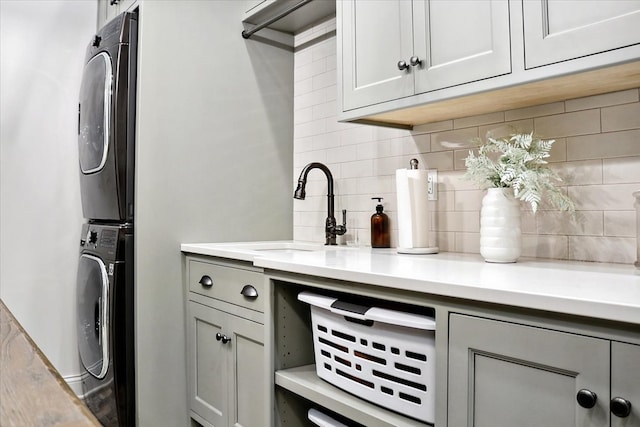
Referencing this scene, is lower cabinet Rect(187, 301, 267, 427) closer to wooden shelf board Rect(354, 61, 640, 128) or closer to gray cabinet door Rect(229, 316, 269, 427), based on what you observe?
gray cabinet door Rect(229, 316, 269, 427)

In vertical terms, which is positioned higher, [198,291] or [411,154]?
[411,154]

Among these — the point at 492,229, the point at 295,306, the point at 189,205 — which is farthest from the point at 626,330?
the point at 189,205

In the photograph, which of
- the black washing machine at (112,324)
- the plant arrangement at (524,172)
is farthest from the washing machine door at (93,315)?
the plant arrangement at (524,172)

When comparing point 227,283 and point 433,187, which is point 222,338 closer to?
point 227,283

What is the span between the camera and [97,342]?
2.50 metres

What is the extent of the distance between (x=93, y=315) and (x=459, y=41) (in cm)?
214

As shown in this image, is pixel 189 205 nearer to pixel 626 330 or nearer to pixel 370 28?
pixel 370 28

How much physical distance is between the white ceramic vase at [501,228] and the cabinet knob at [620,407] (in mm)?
664

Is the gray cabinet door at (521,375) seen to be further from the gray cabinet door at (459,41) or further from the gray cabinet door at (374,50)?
the gray cabinet door at (374,50)

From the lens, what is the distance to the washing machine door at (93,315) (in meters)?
2.41

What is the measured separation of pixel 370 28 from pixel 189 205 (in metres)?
1.22

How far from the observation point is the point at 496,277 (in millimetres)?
1225

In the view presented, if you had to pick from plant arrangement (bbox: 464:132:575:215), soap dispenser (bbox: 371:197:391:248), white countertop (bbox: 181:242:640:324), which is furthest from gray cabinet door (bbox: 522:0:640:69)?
soap dispenser (bbox: 371:197:391:248)

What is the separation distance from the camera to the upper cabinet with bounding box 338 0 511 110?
145 cm
